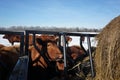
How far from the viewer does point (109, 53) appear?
15.0 ft

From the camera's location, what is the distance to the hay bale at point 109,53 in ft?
14.6

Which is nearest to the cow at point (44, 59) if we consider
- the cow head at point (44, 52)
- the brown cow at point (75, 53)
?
the cow head at point (44, 52)

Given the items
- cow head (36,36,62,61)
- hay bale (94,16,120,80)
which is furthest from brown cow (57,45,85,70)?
hay bale (94,16,120,80)

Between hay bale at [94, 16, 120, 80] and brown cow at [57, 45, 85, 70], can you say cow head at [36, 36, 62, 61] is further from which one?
hay bale at [94, 16, 120, 80]

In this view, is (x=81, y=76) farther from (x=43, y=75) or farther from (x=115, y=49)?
(x=115, y=49)

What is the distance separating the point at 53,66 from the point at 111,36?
9.40 ft

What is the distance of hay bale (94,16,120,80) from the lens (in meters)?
4.45

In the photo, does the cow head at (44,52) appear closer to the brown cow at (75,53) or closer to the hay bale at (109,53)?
the brown cow at (75,53)

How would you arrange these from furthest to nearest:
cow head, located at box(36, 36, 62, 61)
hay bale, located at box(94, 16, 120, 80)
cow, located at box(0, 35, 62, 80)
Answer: cow head, located at box(36, 36, 62, 61)
cow, located at box(0, 35, 62, 80)
hay bale, located at box(94, 16, 120, 80)

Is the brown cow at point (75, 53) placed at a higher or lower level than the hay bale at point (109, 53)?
lower

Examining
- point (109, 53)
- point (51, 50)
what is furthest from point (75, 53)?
point (109, 53)

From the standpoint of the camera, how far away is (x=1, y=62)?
4926 mm

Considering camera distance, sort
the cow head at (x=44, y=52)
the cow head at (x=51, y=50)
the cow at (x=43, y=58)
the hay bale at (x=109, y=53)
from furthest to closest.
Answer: the cow head at (x=51, y=50), the cow head at (x=44, y=52), the cow at (x=43, y=58), the hay bale at (x=109, y=53)

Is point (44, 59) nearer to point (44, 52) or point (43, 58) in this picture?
point (43, 58)
